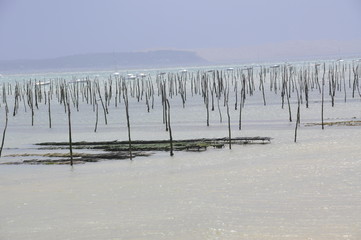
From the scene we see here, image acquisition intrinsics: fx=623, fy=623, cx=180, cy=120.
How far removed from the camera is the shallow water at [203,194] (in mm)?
7156

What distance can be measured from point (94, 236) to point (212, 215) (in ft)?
4.85

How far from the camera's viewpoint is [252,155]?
11.8m

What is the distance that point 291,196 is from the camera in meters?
8.38

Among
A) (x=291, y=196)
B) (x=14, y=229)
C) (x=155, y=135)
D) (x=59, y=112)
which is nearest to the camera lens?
(x=14, y=229)

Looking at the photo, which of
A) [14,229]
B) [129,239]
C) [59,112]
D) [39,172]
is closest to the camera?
[129,239]

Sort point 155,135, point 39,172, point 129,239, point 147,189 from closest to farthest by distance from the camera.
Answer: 1. point 129,239
2. point 147,189
3. point 39,172
4. point 155,135

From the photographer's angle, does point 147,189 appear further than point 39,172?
No

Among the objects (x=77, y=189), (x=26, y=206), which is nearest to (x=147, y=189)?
(x=77, y=189)

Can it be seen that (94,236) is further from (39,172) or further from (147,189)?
(39,172)

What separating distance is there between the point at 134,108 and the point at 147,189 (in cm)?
1681

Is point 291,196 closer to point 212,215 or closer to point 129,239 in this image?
point 212,215

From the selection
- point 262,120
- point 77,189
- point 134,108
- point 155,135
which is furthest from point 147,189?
point 134,108

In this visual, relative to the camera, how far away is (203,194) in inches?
345

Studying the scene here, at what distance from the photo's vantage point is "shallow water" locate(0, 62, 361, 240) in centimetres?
716
